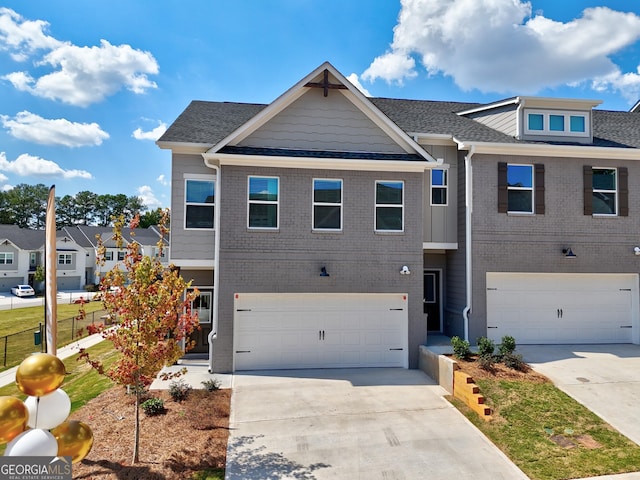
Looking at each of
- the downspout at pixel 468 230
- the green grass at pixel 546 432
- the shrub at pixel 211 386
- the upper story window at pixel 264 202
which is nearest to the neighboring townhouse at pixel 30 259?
the upper story window at pixel 264 202

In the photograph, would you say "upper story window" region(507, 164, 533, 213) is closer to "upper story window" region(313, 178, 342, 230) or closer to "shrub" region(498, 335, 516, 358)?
"shrub" region(498, 335, 516, 358)

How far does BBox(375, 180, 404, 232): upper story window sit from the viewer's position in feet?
37.7

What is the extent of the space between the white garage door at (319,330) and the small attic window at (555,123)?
744 cm

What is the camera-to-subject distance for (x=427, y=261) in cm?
1362

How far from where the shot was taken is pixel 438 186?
497 inches

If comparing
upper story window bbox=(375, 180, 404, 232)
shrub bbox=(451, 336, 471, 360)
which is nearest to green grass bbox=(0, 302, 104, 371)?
upper story window bbox=(375, 180, 404, 232)

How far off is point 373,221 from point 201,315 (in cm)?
628

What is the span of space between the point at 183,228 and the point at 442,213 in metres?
8.30

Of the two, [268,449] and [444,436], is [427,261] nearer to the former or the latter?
[444,436]

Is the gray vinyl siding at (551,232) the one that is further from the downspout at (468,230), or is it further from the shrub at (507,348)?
A: the shrub at (507,348)


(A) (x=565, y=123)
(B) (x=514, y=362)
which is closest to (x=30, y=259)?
(B) (x=514, y=362)

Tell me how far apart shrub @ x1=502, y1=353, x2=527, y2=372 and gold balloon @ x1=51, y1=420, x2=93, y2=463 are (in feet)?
29.9

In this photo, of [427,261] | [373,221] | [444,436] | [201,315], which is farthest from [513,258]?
[201,315]

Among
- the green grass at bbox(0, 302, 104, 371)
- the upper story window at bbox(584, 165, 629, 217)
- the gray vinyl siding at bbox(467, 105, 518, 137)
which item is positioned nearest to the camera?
the upper story window at bbox(584, 165, 629, 217)
